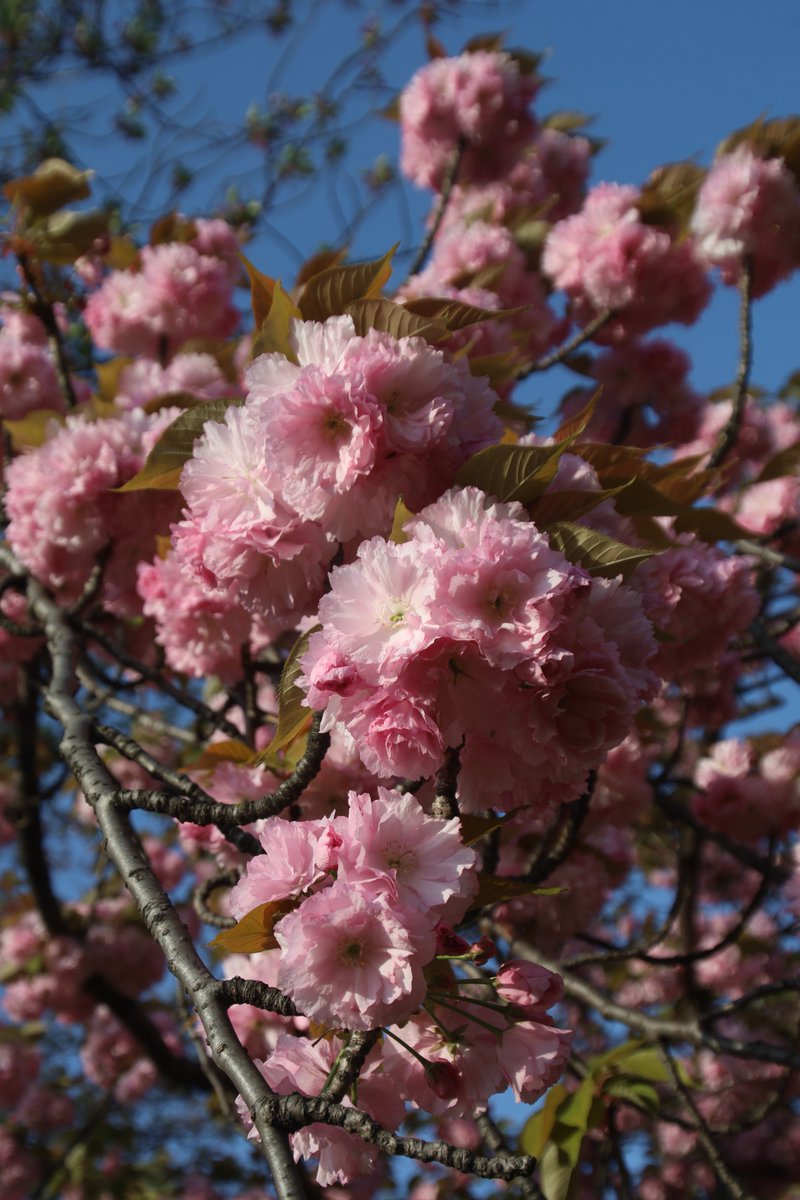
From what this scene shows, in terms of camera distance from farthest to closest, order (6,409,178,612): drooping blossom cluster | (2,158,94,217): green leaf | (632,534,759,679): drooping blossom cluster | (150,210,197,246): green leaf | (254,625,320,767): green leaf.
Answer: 1. (150,210,197,246): green leaf
2. (2,158,94,217): green leaf
3. (6,409,178,612): drooping blossom cluster
4. (632,534,759,679): drooping blossom cluster
5. (254,625,320,767): green leaf

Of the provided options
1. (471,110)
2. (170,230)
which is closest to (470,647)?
(170,230)

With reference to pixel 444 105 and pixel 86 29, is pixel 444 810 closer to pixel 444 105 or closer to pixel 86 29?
pixel 444 105

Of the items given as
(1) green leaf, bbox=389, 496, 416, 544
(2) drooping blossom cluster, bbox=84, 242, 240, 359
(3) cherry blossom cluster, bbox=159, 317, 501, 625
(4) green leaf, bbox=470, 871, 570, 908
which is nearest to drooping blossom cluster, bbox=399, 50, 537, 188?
(2) drooping blossom cluster, bbox=84, 242, 240, 359

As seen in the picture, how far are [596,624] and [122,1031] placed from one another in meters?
4.92

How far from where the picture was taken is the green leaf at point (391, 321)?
50.7 inches

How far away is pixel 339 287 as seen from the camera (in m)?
1.37

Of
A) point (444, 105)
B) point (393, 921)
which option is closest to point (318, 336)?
point (393, 921)

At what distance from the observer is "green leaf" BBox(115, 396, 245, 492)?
1.45 meters

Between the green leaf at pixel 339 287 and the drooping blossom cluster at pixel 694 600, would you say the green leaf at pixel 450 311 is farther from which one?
the drooping blossom cluster at pixel 694 600

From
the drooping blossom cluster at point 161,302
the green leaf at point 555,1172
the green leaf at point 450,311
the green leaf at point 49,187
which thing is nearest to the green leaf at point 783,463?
the green leaf at point 450,311

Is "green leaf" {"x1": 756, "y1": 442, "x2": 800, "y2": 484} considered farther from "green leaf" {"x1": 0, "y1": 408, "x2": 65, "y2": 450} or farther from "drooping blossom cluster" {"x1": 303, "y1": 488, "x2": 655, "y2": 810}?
"green leaf" {"x1": 0, "y1": 408, "x2": 65, "y2": 450}

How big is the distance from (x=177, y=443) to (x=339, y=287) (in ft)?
1.04

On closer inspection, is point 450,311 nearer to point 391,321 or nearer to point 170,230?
point 391,321

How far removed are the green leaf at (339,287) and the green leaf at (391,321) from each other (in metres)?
0.06
